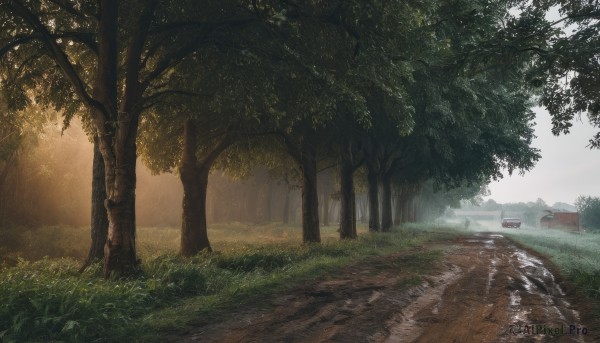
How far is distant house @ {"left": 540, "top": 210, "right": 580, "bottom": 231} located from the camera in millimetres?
70250

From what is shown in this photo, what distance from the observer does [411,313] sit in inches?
322

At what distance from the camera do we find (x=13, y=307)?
6.95 meters

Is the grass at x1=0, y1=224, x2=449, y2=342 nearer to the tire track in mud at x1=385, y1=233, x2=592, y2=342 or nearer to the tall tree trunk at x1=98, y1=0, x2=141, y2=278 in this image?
the tall tree trunk at x1=98, y1=0, x2=141, y2=278

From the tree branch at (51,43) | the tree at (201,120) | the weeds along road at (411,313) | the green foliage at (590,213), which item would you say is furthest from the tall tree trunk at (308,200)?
the green foliage at (590,213)

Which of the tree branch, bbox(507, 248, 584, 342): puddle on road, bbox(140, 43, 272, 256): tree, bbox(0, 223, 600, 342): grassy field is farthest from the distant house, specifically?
the tree branch

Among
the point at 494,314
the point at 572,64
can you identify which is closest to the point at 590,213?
the point at 572,64

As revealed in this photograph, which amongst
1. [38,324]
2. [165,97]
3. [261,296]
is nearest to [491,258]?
[261,296]

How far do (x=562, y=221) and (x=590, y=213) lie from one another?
19.4 feet

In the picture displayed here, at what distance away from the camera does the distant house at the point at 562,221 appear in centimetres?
7025

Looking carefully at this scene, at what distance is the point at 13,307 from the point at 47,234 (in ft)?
70.1

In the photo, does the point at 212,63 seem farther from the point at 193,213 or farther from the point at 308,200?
the point at 308,200

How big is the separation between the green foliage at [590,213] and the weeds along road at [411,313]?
66.6m

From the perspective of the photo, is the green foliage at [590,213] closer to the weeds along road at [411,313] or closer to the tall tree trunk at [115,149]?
the weeds along road at [411,313]

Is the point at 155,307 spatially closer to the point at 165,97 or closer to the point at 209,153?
the point at 165,97
